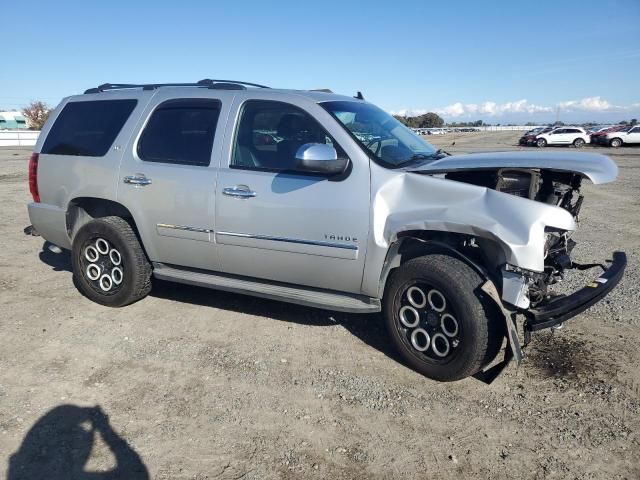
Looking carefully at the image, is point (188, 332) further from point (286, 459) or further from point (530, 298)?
point (530, 298)

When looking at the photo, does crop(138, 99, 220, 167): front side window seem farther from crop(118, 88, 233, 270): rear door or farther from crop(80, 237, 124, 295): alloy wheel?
crop(80, 237, 124, 295): alloy wheel

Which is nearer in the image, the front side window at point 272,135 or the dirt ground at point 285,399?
the dirt ground at point 285,399

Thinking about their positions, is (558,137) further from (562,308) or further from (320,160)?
(320,160)

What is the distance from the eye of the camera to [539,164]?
136 inches

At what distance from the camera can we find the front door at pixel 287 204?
384 centimetres

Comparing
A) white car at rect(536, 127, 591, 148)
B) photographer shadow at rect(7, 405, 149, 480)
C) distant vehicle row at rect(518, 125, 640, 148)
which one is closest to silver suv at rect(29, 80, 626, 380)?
photographer shadow at rect(7, 405, 149, 480)

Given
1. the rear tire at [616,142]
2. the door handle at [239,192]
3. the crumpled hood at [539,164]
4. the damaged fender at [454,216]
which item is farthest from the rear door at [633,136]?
the door handle at [239,192]

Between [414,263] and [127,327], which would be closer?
[414,263]

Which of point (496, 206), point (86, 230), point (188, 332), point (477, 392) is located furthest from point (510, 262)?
point (86, 230)

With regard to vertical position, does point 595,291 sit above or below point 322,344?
above

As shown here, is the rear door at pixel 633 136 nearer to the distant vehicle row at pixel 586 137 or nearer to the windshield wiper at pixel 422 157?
the distant vehicle row at pixel 586 137

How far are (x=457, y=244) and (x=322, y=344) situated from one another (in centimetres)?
143

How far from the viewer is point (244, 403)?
3.42m

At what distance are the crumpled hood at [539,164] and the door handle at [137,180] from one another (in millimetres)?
→ 2410
